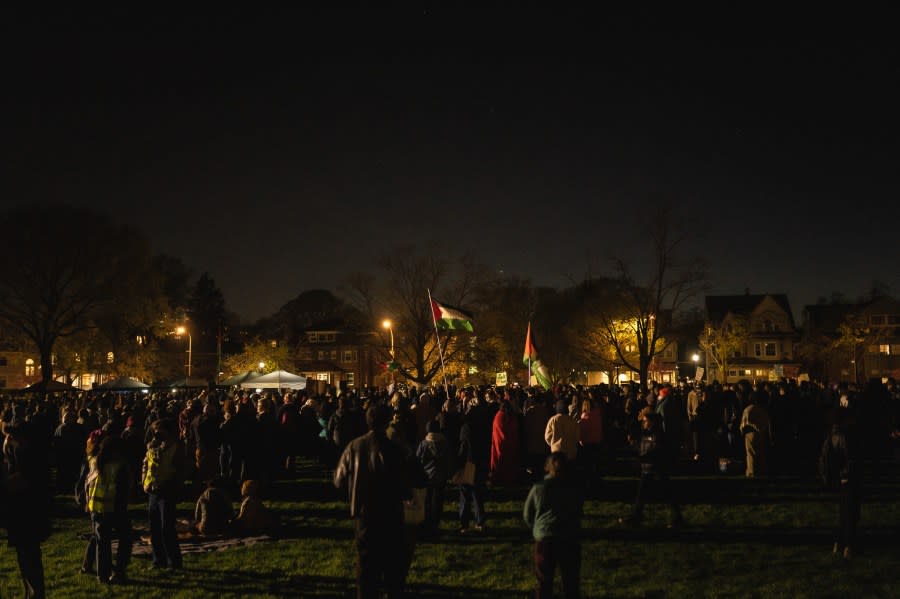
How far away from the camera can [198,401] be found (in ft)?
61.2

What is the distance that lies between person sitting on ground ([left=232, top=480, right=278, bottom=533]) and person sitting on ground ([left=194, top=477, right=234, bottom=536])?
198 mm

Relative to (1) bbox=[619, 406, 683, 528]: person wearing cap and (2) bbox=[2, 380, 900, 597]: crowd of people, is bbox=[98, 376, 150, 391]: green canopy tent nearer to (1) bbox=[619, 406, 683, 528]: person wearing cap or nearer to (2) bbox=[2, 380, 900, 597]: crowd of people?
(2) bbox=[2, 380, 900, 597]: crowd of people

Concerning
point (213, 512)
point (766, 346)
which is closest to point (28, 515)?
point (213, 512)

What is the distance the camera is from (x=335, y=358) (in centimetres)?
9162

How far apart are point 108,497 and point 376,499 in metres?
3.65

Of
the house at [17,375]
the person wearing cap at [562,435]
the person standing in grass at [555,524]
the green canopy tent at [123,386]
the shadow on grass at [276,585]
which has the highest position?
the house at [17,375]

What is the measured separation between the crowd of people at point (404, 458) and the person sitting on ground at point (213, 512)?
0.02 meters

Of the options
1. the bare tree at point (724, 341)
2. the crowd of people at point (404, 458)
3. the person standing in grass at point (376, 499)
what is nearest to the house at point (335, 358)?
the bare tree at point (724, 341)

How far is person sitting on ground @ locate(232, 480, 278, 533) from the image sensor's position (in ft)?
37.1

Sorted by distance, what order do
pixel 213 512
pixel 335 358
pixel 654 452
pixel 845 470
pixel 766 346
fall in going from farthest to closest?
1. pixel 335 358
2. pixel 766 346
3. pixel 213 512
4. pixel 654 452
5. pixel 845 470

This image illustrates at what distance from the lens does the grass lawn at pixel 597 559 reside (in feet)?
27.1

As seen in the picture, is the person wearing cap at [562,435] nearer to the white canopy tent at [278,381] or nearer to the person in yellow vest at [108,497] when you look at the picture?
the person in yellow vest at [108,497]

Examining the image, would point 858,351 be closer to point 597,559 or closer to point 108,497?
point 597,559

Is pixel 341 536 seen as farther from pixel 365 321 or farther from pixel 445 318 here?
pixel 365 321
